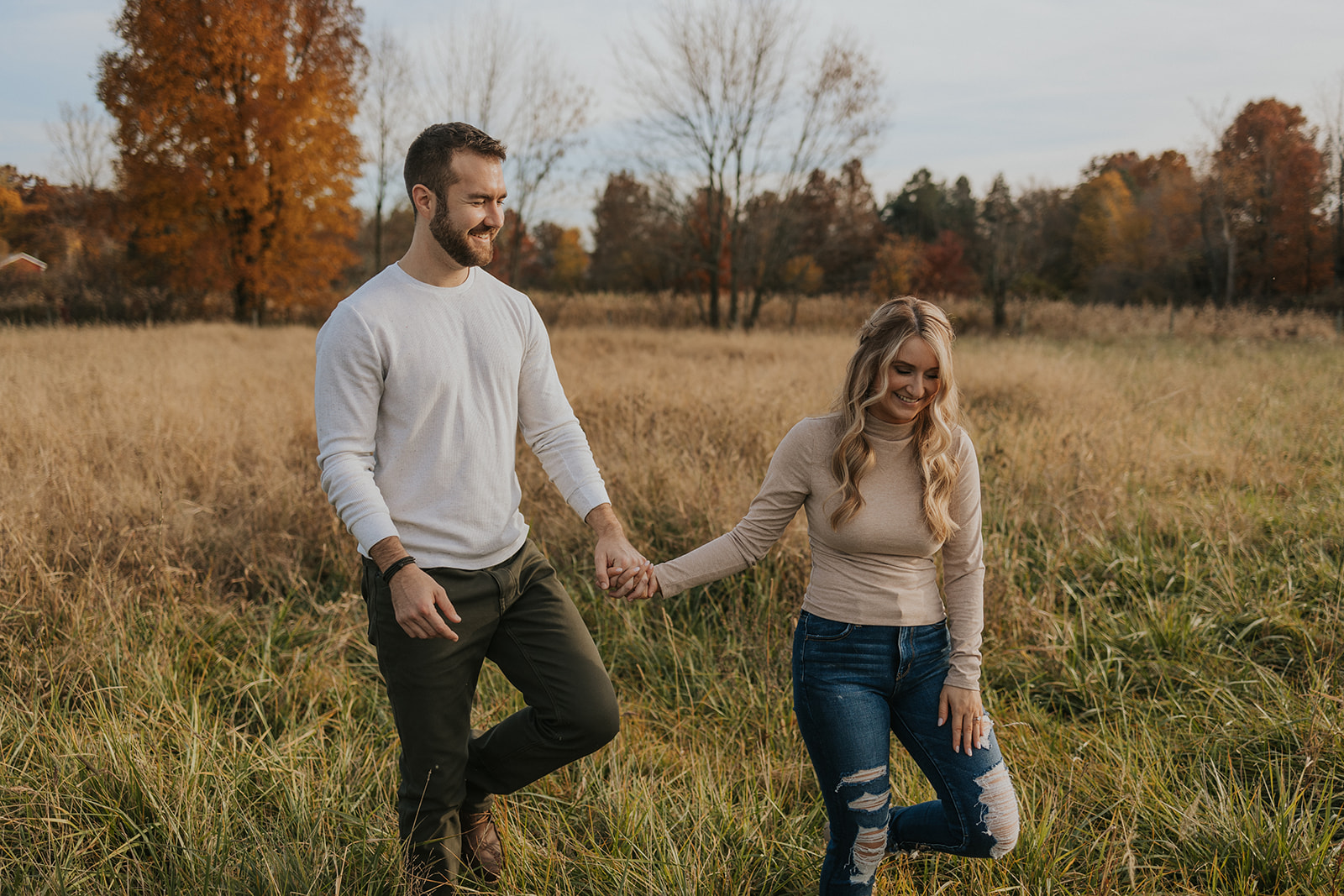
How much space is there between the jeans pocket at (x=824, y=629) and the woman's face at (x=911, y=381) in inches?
22.1

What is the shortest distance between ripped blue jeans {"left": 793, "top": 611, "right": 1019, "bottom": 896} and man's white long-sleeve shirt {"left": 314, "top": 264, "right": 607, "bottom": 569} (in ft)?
3.07

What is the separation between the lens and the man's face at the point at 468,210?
207 cm

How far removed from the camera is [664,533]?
4.66m

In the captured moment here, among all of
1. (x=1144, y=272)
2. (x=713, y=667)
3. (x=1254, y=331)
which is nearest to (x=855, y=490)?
(x=713, y=667)

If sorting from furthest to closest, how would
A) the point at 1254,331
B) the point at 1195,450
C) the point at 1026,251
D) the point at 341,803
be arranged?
the point at 1026,251, the point at 1254,331, the point at 1195,450, the point at 341,803

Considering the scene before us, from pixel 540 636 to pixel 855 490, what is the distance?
3.17 ft

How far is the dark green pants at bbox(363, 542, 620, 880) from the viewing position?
6.88ft

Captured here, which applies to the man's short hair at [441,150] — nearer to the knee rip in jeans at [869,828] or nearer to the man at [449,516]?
the man at [449,516]

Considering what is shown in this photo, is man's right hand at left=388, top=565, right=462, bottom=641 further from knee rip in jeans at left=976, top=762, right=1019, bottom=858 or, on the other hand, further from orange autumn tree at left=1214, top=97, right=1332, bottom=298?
orange autumn tree at left=1214, top=97, right=1332, bottom=298

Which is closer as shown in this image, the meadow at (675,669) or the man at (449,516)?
the man at (449,516)

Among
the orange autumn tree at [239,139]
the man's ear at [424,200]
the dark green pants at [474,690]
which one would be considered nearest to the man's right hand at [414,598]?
the dark green pants at [474,690]

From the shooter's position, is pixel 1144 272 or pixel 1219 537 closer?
pixel 1219 537

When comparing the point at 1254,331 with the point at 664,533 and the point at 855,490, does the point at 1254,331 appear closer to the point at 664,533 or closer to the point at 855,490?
the point at 664,533

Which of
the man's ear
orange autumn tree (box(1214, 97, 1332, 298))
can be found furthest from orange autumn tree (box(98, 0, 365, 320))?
orange autumn tree (box(1214, 97, 1332, 298))
